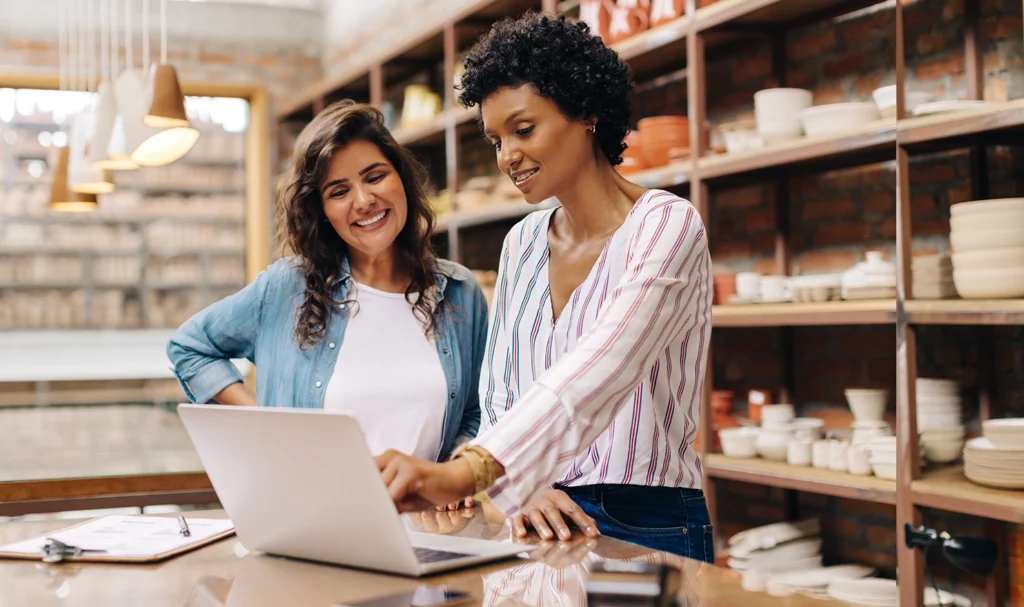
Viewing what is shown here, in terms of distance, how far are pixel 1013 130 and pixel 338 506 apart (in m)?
1.96

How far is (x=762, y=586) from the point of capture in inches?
42.9

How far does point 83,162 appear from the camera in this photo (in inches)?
156

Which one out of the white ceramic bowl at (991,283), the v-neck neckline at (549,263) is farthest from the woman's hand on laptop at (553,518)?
the white ceramic bowl at (991,283)

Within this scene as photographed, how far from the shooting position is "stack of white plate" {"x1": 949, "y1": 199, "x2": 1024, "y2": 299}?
230 cm

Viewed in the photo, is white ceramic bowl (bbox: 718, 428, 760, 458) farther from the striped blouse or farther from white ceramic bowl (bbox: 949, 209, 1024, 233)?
the striped blouse

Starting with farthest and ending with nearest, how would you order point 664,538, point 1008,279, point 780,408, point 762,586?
1. point 780,408
2. point 1008,279
3. point 664,538
4. point 762,586

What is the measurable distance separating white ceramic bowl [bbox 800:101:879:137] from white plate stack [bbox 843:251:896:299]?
0.35 meters

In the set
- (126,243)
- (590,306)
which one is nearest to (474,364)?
(590,306)

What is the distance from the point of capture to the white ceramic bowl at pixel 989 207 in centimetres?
233

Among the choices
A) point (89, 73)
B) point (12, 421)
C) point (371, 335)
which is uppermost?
point (89, 73)

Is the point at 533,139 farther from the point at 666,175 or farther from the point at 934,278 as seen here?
the point at 666,175

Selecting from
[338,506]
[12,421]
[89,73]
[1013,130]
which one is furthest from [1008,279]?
[89,73]

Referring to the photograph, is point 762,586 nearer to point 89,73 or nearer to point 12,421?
point 12,421

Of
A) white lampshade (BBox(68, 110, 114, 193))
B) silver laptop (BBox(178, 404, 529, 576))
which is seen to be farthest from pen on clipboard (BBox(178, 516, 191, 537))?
white lampshade (BBox(68, 110, 114, 193))
